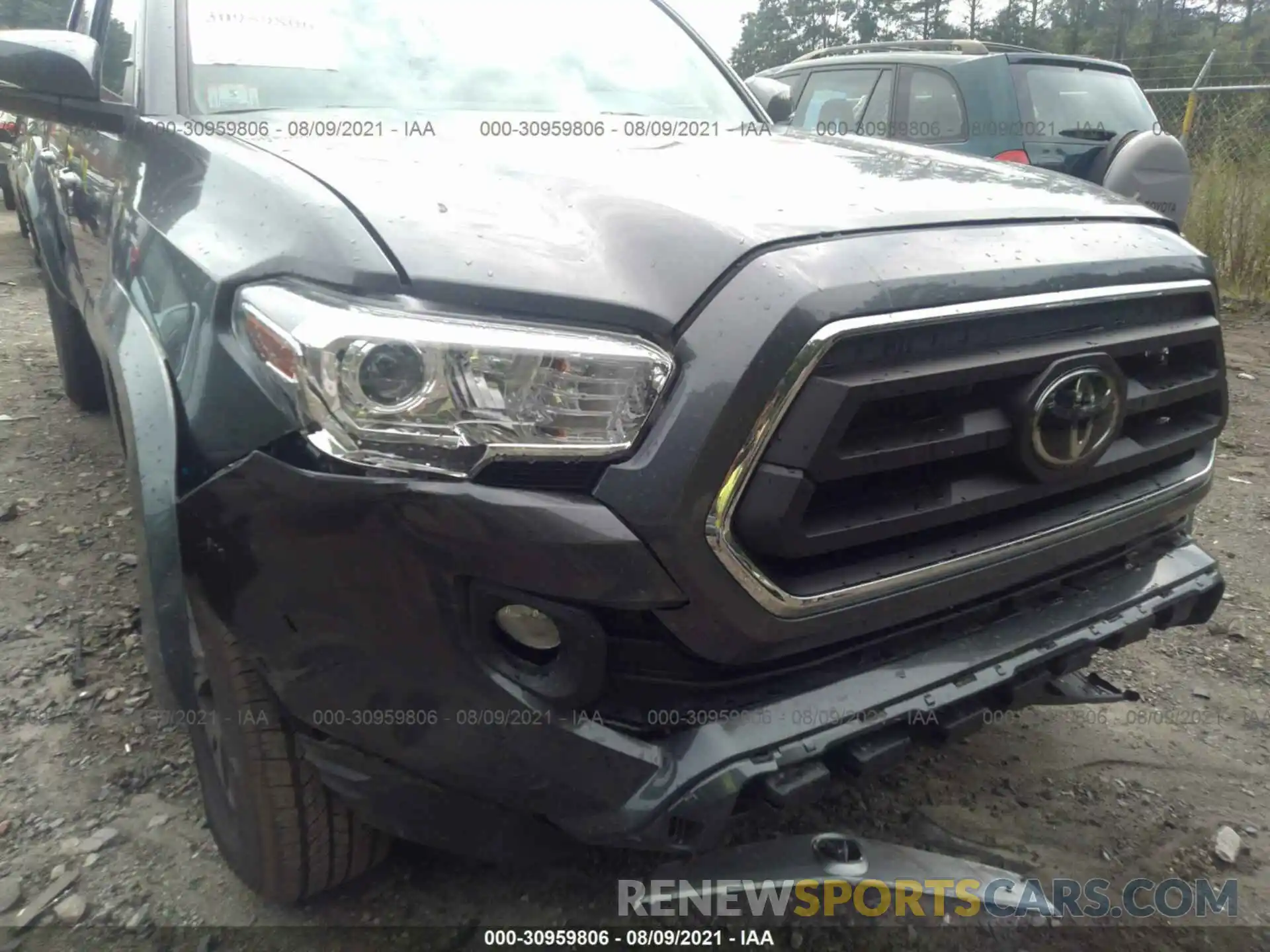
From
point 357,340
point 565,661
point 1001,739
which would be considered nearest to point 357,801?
point 565,661

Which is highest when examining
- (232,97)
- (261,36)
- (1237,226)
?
(261,36)

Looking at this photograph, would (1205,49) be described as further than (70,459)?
Yes

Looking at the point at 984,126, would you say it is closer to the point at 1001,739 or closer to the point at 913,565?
the point at 1001,739

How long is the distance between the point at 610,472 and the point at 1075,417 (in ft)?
2.73

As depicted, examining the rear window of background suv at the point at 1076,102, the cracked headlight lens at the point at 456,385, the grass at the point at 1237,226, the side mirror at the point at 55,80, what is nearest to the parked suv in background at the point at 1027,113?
the rear window of background suv at the point at 1076,102

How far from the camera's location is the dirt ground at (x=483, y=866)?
191cm

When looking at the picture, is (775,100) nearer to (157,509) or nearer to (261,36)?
(261,36)

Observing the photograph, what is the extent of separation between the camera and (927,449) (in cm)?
152

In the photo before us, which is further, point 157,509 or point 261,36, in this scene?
point 261,36

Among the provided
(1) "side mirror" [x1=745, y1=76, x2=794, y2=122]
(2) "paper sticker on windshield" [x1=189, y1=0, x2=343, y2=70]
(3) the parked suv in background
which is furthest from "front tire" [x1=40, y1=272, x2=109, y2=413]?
(3) the parked suv in background

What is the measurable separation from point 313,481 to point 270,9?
161 cm

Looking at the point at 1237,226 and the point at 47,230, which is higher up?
the point at 47,230

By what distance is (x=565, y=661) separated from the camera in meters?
1.39

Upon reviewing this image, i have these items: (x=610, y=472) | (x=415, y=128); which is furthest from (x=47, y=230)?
(x=610, y=472)
